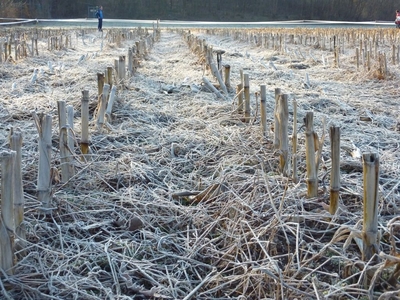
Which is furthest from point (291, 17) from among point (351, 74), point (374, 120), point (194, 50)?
point (374, 120)

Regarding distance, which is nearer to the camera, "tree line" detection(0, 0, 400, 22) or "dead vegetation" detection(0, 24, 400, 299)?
"dead vegetation" detection(0, 24, 400, 299)

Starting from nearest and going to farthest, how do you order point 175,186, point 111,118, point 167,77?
point 175,186 < point 111,118 < point 167,77

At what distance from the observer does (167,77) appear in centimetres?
770

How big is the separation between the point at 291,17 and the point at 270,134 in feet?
135

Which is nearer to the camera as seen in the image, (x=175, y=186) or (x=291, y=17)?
(x=175, y=186)

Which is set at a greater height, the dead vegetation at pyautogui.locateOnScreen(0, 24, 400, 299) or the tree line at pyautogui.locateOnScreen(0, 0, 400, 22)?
the tree line at pyautogui.locateOnScreen(0, 0, 400, 22)

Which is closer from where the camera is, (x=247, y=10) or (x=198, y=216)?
(x=198, y=216)

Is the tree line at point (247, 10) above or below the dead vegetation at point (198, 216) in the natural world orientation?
above

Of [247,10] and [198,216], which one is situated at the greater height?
[247,10]

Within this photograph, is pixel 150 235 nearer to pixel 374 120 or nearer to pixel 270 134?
pixel 270 134

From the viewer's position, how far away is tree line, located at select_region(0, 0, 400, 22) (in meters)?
42.4

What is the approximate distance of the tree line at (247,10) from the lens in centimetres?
4241

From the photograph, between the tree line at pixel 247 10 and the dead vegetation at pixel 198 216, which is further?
the tree line at pixel 247 10

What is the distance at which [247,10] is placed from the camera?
145 feet
